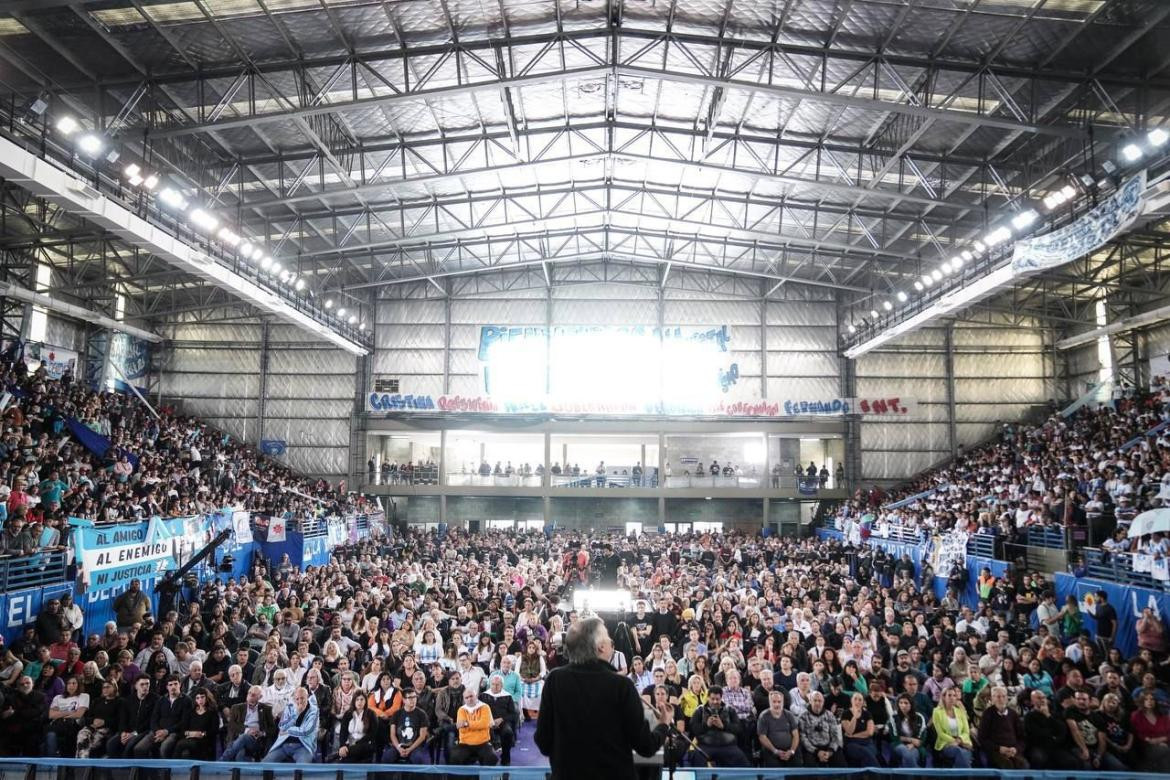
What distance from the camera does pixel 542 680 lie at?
9156 mm

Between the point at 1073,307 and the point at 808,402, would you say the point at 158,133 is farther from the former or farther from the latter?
the point at 1073,307

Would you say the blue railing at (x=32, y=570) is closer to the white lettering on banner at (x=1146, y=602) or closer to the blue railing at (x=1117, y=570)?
the white lettering on banner at (x=1146, y=602)

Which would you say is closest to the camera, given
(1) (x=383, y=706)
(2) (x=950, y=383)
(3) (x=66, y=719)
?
(3) (x=66, y=719)

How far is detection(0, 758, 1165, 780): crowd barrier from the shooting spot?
15.8 ft

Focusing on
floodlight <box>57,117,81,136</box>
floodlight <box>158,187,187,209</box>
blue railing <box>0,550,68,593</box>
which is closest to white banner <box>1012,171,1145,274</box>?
floodlight <box>57,117,81,136</box>

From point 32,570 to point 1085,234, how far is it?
717 inches

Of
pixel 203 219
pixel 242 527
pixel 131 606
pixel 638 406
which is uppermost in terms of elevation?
pixel 203 219

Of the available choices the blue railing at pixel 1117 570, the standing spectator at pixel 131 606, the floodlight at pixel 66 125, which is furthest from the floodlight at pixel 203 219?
the blue railing at pixel 1117 570

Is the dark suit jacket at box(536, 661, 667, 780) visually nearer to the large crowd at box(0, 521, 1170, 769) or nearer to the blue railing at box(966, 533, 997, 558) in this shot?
the large crowd at box(0, 521, 1170, 769)

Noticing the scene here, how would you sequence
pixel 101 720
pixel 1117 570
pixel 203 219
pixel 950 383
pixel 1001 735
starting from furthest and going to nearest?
pixel 950 383, pixel 203 219, pixel 1117 570, pixel 101 720, pixel 1001 735

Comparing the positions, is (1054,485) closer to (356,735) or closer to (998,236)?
(998,236)

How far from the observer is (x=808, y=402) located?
2970 cm

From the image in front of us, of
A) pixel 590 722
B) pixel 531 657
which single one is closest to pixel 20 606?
pixel 531 657

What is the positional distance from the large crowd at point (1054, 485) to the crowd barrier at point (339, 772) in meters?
8.90
